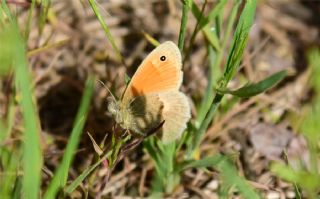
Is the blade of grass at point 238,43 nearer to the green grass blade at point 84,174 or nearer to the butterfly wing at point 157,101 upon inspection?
the butterfly wing at point 157,101

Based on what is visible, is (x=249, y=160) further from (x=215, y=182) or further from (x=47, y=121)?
(x=47, y=121)

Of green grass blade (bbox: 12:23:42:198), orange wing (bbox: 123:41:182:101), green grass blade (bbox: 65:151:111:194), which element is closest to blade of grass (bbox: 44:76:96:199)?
green grass blade (bbox: 65:151:111:194)

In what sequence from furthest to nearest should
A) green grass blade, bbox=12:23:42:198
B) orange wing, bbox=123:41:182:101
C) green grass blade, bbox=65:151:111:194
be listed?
1. orange wing, bbox=123:41:182:101
2. green grass blade, bbox=65:151:111:194
3. green grass blade, bbox=12:23:42:198

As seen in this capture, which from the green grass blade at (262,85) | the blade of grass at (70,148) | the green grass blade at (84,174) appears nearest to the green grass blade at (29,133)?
the blade of grass at (70,148)

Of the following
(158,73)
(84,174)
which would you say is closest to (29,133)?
(84,174)

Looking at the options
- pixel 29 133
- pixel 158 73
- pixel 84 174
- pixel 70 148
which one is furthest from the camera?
pixel 158 73

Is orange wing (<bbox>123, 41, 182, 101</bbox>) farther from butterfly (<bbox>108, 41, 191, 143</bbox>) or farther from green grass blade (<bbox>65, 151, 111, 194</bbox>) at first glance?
green grass blade (<bbox>65, 151, 111, 194</bbox>)

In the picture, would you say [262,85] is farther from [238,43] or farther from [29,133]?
[29,133]
